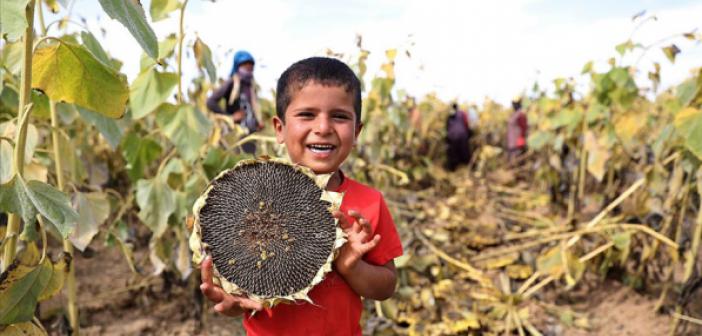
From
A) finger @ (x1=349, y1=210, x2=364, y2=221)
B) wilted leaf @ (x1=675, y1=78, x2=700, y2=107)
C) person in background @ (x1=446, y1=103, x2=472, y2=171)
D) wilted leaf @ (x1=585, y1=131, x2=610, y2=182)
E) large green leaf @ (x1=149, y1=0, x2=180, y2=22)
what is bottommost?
person in background @ (x1=446, y1=103, x2=472, y2=171)

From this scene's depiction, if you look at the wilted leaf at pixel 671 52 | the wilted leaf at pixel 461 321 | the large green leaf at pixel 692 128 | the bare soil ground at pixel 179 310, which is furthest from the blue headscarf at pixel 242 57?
the large green leaf at pixel 692 128

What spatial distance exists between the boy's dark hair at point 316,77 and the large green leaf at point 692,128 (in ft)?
4.32

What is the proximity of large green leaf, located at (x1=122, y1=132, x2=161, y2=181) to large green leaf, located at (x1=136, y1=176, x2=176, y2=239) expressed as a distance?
0.65 feet

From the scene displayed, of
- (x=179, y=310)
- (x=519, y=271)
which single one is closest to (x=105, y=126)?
(x=179, y=310)

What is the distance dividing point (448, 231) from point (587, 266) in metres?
1.08

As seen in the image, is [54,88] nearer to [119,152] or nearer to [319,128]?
[319,128]

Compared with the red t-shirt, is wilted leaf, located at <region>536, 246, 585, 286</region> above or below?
below

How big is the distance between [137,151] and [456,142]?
6.17 m

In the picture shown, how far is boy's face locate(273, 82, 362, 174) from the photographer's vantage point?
1015 millimetres

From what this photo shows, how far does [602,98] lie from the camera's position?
3.54 m

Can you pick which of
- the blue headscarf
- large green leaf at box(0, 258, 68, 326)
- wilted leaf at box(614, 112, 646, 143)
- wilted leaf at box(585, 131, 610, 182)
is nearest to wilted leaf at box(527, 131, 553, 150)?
wilted leaf at box(585, 131, 610, 182)

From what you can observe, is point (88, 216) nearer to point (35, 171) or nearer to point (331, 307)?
point (35, 171)

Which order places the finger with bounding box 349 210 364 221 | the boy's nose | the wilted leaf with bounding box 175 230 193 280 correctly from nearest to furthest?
the finger with bounding box 349 210 364 221, the boy's nose, the wilted leaf with bounding box 175 230 193 280

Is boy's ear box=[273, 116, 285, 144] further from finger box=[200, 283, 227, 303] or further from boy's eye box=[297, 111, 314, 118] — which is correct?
finger box=[200, 283, 227, 303]
